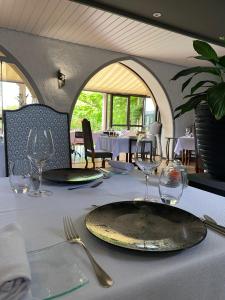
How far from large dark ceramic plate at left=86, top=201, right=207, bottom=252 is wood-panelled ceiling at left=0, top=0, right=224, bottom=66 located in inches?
136

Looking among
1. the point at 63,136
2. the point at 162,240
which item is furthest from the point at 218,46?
the point at 162,240

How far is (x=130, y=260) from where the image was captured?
1.54 ft

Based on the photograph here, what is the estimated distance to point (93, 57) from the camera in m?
5.37

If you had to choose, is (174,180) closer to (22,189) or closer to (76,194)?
(76,194)

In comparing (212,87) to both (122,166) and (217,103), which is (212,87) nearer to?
(217,103)

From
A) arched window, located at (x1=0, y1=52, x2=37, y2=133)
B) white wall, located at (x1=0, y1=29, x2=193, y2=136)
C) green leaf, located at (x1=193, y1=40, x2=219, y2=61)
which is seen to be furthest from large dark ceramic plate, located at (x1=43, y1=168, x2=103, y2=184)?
arched window, located at (x1=0, y1=52, x2=37, y2=133)

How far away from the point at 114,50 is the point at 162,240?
549 centimetres

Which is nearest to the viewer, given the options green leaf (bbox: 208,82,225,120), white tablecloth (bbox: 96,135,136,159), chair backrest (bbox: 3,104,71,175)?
green leaf (bbox: 208,82,225,120)

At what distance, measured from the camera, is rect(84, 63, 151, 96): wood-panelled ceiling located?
314 inches

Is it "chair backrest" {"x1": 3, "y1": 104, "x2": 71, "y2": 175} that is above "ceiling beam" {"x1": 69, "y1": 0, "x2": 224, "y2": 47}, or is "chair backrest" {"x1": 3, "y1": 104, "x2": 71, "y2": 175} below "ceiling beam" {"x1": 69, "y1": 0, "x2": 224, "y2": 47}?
below

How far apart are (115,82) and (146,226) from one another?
8.41m

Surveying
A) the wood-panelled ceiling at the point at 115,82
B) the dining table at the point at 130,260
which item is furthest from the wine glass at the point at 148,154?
the wood-panelled ceiling at the point at 115,82

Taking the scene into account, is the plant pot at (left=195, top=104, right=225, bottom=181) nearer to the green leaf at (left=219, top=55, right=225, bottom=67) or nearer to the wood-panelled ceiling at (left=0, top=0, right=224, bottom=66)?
the green leaf at (left=219, top=55, right=225, bottom=67)

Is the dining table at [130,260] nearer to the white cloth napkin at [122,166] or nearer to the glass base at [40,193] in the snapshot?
the glass base at [40,193]
